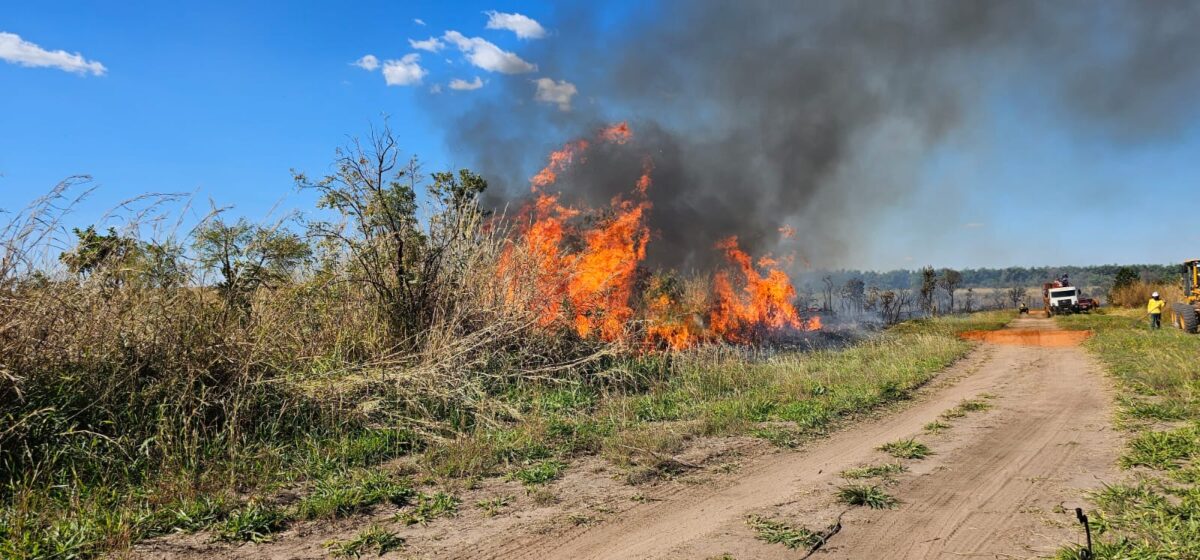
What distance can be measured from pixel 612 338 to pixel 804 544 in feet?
28.1

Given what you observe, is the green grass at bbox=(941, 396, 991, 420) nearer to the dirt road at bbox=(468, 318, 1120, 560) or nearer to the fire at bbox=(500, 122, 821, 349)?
the dirt road at bbox=(468, 318, 1120, 560)

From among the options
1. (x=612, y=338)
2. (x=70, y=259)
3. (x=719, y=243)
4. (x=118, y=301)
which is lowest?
(x=612, y=338)

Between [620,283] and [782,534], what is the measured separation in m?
11.6

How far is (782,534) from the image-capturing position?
471 cm

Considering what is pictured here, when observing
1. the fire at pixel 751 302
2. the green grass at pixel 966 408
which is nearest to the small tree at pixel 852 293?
the fire at pixel 751 302

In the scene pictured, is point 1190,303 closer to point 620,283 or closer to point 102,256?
point 620,283

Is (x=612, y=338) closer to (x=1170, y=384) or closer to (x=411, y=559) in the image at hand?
(x=411, y=559)

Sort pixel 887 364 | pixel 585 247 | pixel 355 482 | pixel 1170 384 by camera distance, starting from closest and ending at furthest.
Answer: pixel 355 482, pixel 1170 384, pixel 887 364, pixel 585 247

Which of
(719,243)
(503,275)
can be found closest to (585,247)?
(503,275)

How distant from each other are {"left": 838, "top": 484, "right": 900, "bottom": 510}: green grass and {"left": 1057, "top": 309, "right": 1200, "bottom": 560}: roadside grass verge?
133cm

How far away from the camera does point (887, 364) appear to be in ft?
47.5

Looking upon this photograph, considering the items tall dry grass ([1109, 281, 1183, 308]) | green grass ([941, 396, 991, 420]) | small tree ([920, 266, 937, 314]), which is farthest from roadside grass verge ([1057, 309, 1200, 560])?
small tree ([920, 266, 937, 314])

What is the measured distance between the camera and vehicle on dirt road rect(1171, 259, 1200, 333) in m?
21.0

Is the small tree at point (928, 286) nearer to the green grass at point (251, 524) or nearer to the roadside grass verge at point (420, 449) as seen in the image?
the roadside grass verge at point (420, 449)
